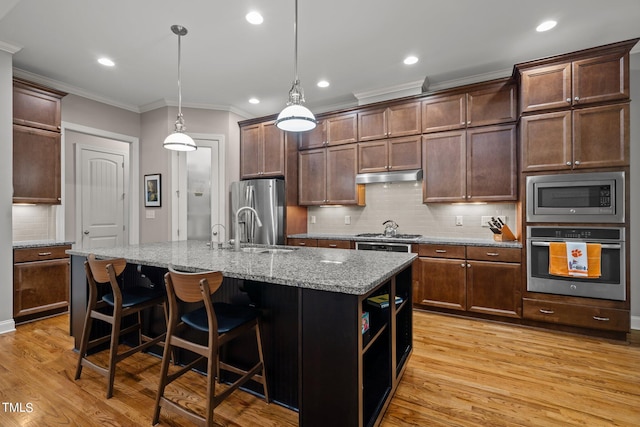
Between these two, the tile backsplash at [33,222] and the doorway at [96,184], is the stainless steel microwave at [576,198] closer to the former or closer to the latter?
the doorway at [96,184]

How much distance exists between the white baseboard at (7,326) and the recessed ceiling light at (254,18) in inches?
150

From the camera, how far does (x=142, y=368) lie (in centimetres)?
232

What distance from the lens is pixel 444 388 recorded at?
2072 mm

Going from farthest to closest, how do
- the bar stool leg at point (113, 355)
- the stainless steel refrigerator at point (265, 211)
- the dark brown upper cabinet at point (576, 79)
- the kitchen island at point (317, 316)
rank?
the stainless steel refrigerator at point (265, 211), the dark brown upper cabinet at point (576, 79), the bar stool leg at point (113, 355), the kitchen island at point (317, 316)

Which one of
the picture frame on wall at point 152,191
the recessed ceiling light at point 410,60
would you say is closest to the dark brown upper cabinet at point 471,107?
the recessed ceiling light at point 410,60

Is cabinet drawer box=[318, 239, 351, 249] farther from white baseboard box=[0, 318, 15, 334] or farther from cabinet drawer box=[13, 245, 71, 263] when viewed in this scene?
white baseboard box=[0, 318, 15, 334]

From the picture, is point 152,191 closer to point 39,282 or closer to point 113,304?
point 39,282

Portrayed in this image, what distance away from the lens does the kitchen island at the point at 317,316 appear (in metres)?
1.39

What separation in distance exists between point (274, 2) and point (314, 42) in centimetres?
66

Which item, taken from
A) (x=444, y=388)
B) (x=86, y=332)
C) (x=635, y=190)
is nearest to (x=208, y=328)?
(x=86, y=332)

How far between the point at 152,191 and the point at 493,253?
4789 millimetres

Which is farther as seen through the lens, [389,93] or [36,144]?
[389,93]

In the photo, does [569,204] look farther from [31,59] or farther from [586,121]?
[31,59]

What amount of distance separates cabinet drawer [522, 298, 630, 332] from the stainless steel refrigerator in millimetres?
3081
